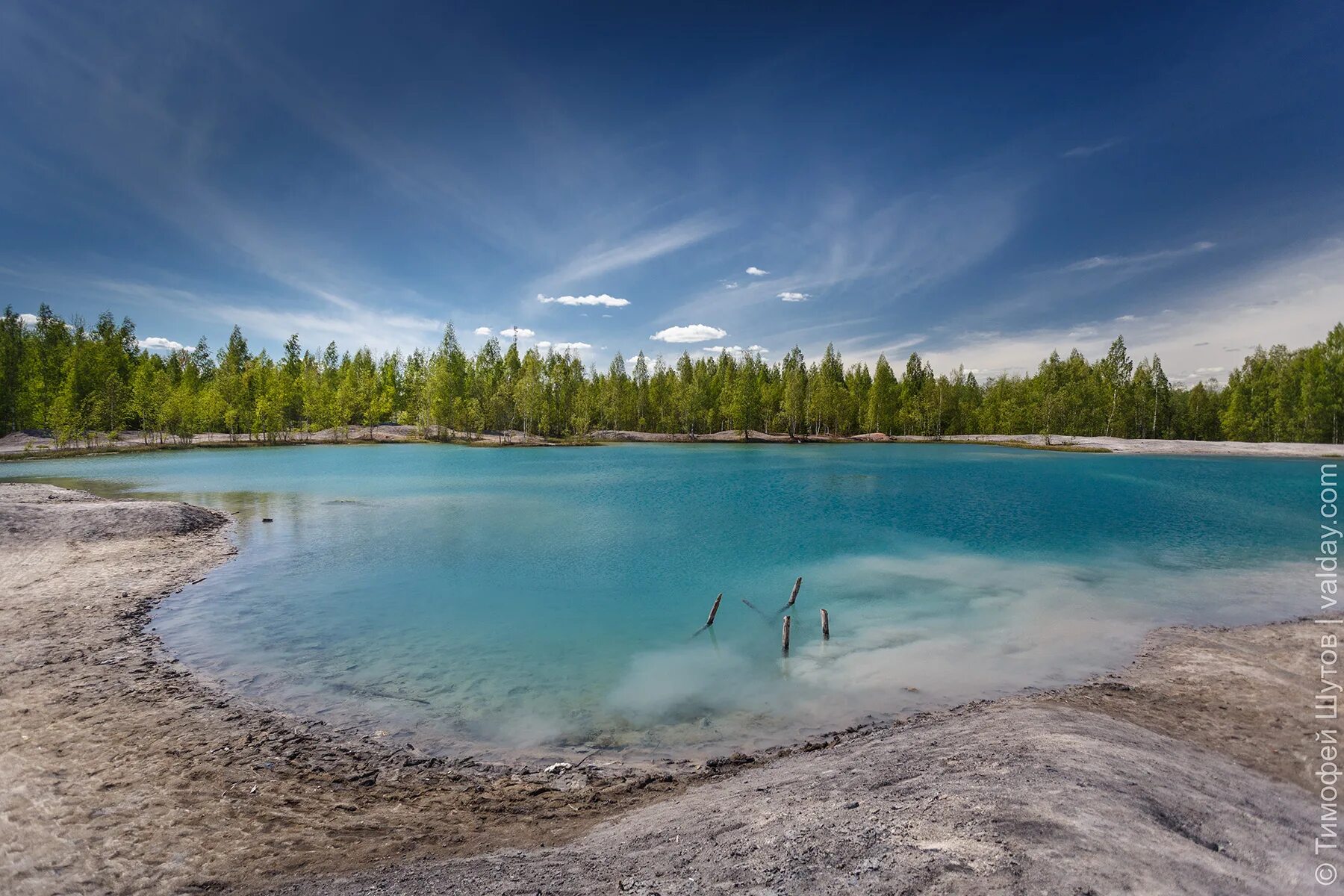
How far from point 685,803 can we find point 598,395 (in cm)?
12856

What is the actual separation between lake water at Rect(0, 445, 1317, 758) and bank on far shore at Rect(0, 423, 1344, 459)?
4934 centimetres

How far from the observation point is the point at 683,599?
17984 millimetres

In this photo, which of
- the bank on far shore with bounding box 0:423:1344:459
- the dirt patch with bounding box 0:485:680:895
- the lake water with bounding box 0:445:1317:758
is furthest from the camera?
the bank on far shore with bounding box 0:423:1344:459

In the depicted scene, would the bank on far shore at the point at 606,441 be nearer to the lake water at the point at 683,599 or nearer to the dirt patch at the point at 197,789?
the lake water at the point at 683,599

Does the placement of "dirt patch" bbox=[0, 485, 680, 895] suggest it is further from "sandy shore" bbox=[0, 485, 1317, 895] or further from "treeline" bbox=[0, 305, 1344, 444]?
"treeline" bbox=[0, 305, 1344, 444]

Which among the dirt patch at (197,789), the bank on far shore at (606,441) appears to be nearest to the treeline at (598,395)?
the bank on far shore at (606,441)

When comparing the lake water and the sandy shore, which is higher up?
the sandy shore

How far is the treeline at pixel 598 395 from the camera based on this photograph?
83.4 metres

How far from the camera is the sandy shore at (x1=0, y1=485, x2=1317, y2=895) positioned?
5352mm

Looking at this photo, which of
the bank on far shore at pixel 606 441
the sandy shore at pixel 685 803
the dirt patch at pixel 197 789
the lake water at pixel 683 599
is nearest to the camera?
the sandy shore at pixel 685 803

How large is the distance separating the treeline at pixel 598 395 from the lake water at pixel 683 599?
59.9m


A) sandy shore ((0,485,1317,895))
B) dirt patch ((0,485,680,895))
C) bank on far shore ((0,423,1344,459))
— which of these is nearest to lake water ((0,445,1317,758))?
dirt patch ((0,485,680,895))

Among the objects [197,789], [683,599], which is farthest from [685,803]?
[683,599]

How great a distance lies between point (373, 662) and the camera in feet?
42.6
